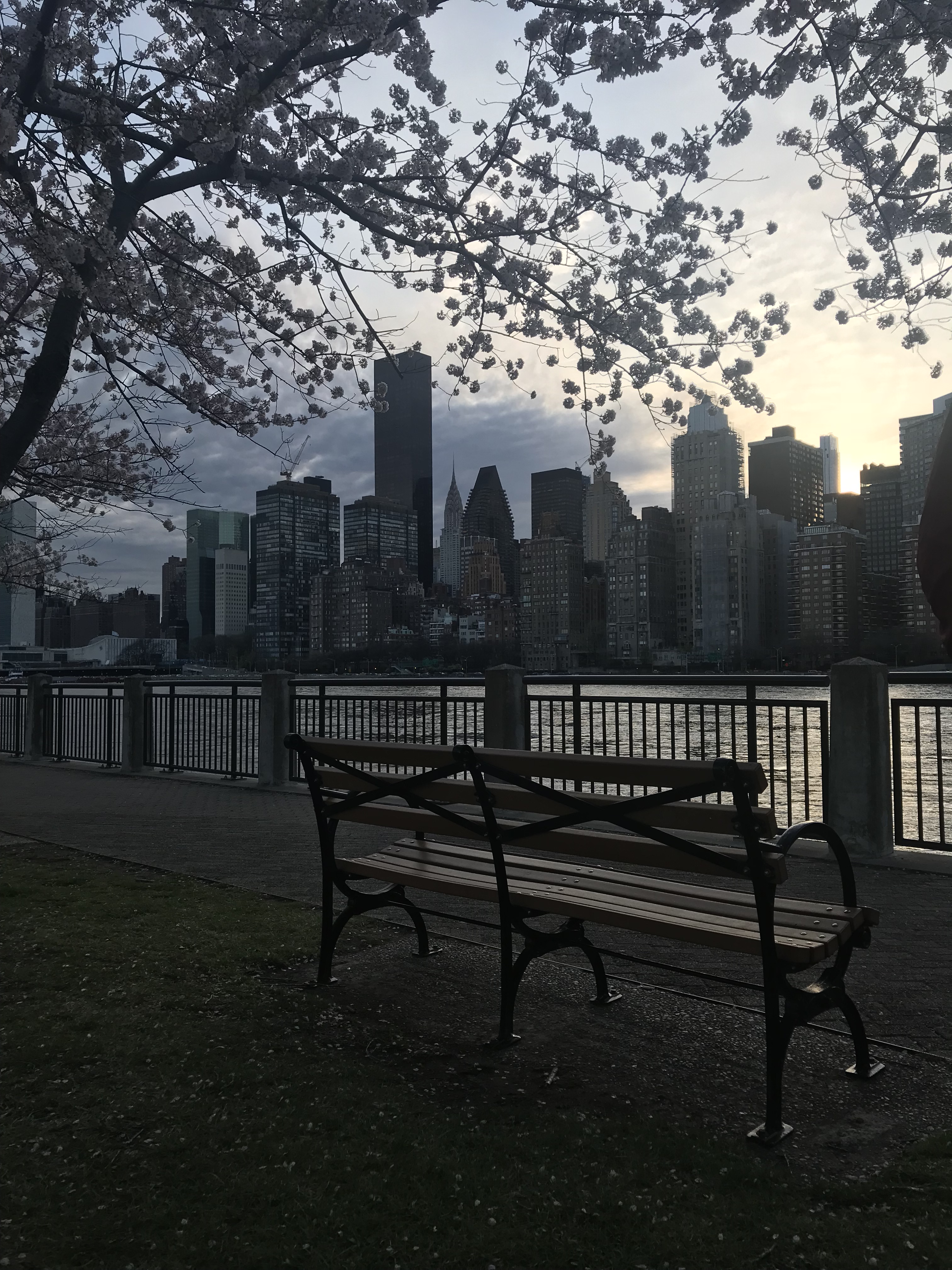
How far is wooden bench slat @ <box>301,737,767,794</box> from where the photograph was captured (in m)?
2.95

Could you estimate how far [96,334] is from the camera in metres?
7.59

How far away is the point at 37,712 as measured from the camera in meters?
16.5

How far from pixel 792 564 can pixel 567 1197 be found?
54.5 metres

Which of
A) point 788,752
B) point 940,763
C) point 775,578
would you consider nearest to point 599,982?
point 788,752

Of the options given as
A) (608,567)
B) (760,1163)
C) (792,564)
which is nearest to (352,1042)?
(760,1163)

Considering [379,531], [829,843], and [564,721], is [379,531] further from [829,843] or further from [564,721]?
[829,843]

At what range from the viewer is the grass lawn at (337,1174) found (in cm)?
222

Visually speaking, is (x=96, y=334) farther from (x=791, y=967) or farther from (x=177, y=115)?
(x=791, y=967)

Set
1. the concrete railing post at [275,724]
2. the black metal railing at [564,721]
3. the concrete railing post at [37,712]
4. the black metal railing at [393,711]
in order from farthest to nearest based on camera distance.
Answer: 1. the concrete railing post at [37,712]
2. the concrete railing post at [275,724]
3. the black metal railing at [393,711]
4. the black metal railing at [564,721]

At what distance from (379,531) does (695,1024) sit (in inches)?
1113

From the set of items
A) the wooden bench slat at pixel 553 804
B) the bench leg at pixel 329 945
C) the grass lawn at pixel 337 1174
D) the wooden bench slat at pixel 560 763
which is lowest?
the grass lawn at pixel 337 1174

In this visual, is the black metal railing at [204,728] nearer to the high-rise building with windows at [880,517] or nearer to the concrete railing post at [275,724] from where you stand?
the concrete railing post at [275,724]

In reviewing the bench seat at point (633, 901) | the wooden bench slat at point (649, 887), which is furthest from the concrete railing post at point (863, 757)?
the bench seat at point (633, 901)

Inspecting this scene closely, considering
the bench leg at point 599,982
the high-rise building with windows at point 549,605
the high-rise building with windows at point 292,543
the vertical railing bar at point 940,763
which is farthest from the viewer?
the high-rise building with windows at point 549,605
